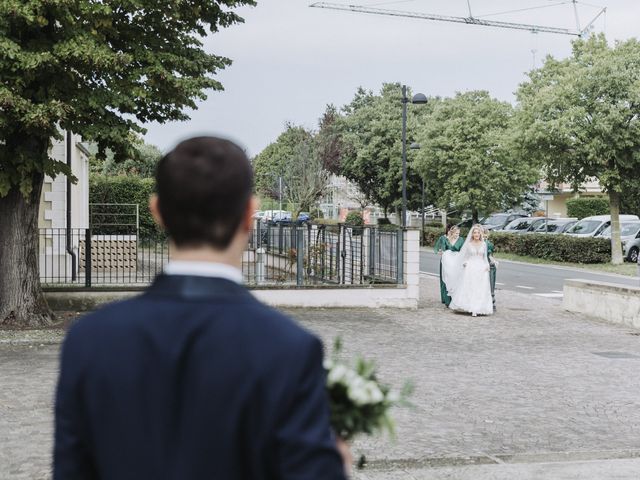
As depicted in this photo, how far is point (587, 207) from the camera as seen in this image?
6306 centimetres

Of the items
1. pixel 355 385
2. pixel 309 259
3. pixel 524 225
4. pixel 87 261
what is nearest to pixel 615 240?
pixel 524 225

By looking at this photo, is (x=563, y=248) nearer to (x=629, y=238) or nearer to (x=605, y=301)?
(x=629, y=238)

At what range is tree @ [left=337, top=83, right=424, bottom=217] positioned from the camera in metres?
64.0

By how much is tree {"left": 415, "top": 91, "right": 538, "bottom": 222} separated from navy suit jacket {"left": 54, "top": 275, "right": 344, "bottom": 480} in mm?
50310

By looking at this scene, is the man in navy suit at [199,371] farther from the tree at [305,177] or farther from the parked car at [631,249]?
the tree at [305,177]

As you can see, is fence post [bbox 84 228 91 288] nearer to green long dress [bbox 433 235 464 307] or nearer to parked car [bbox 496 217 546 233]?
green long dress [bbox 433 235 464 307]

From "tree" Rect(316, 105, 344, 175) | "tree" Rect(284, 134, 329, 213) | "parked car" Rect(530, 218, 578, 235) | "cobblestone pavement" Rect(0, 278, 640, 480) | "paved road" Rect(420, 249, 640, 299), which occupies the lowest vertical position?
"cobblestone pavement" Rect(0, 278, 640, 480)

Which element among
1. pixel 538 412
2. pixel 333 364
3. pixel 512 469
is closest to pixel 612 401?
pixel 538 412

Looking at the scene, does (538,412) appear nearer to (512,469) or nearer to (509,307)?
(512,469)

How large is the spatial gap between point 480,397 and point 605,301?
8.75 metres

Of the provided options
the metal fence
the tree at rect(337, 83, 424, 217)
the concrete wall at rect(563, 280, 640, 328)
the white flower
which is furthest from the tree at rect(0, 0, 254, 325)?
the tree at rect(337, 83, 424, 217)

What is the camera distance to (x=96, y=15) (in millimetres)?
13812

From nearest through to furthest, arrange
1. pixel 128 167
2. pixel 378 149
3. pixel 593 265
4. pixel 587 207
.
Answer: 1. pixel 593 265
2. pixel 128 167
3. pixel 587 207
4. pixel 378 149

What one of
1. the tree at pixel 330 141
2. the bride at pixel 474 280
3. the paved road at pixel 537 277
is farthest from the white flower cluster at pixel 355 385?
the tree at pixel 330 141
